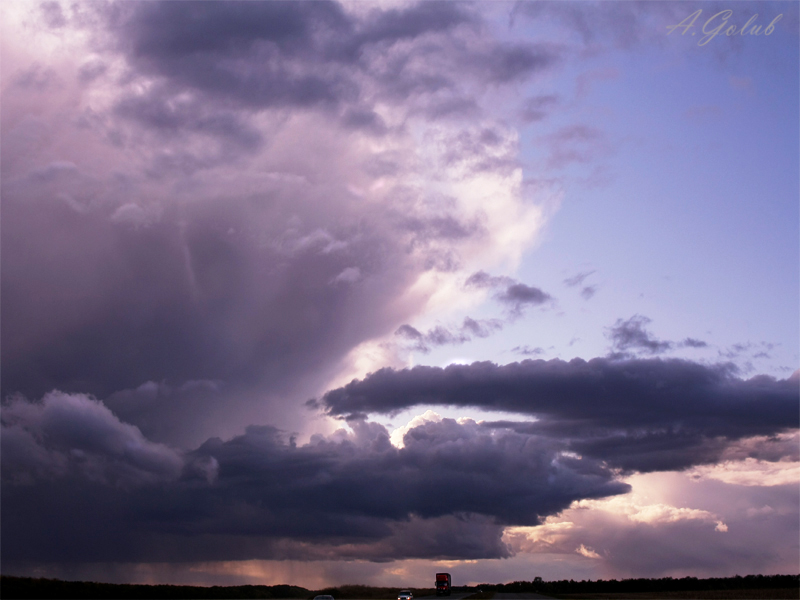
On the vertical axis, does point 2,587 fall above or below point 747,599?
above

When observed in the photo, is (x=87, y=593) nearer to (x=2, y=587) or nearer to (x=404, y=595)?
(x=2, y=587)

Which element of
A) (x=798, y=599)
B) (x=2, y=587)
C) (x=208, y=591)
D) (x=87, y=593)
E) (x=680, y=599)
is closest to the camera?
(x=2, y=587)

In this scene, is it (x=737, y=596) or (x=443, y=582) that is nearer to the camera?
(x=737, y=596)

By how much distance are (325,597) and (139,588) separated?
1528 inches

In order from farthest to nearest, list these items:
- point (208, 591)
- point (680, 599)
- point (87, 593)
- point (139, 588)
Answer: point (208, 591) → point (680, 599) → point (139, 588) → point (87, 593)

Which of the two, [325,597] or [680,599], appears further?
[680,599]

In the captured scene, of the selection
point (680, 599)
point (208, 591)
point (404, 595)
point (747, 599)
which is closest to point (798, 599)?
point (747, 599)

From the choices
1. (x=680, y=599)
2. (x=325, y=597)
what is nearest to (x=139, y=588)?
(x=325, y=597)

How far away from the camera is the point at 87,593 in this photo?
9388 cm

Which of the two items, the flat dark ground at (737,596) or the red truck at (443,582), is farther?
the red truck at (443,582)

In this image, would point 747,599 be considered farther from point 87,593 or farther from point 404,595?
point 87,593

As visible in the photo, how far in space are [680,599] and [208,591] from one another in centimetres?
10367

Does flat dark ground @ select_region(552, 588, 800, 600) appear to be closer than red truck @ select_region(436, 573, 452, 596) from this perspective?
Yes

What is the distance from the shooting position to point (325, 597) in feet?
310
